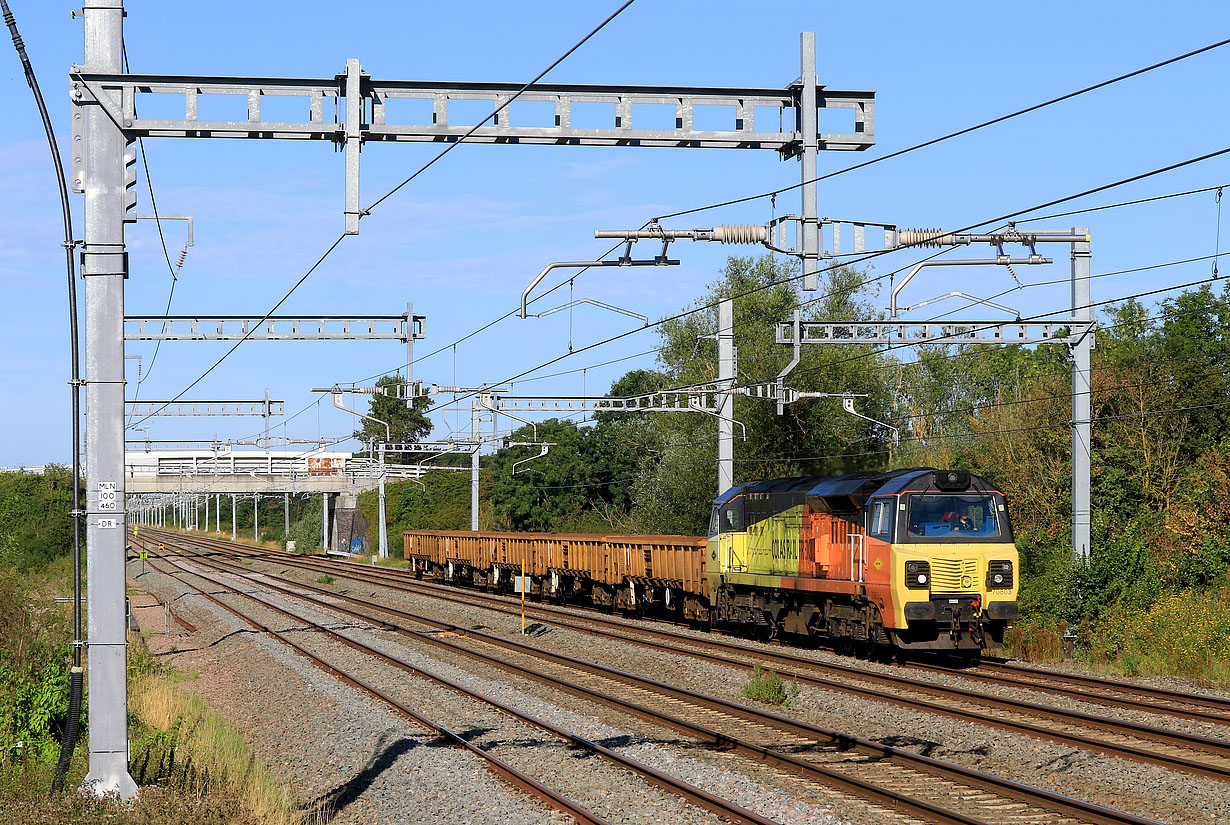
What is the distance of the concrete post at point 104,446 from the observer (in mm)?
9898

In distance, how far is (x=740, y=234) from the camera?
1538 cm

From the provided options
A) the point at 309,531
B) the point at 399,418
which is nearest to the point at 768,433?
the point at 309,531

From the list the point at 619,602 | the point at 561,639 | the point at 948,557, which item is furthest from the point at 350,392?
the point at 948,557

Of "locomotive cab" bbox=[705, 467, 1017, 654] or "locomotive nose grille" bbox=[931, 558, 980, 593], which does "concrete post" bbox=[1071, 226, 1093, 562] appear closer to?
"locomotive cab" bbox=[705, 467, 1017, 654]

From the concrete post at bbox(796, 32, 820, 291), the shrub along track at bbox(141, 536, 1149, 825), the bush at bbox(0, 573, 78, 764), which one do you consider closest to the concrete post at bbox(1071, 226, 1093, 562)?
the shrub along track at bbox(141, 536, 1149, 825)

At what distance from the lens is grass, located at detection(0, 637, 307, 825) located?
9422 millimetres

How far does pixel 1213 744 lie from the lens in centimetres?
1310

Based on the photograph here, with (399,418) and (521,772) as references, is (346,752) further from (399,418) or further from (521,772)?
(399,418)

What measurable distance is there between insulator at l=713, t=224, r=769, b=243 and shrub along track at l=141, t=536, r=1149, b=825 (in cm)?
599

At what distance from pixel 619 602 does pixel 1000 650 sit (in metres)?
11.9

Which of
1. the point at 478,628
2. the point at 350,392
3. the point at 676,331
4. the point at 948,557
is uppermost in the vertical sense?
the point at 676,331

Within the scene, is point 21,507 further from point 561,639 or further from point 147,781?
point 147,781

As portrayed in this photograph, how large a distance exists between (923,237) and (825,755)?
8.43 m

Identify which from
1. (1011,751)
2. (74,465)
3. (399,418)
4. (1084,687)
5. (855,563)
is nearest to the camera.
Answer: (74,465)
